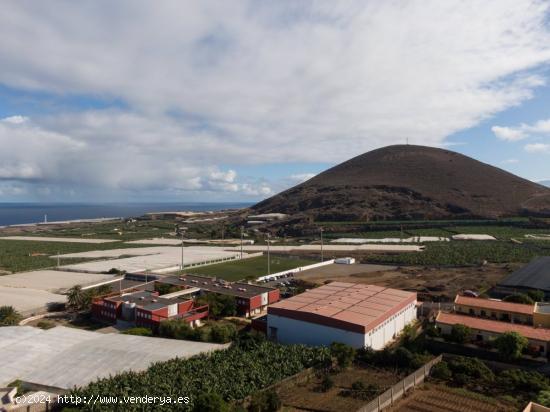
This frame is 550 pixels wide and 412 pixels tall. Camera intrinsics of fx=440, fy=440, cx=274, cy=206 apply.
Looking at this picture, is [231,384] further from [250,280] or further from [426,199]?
[426,199]

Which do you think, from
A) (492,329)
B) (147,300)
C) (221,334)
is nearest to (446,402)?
(492,329)

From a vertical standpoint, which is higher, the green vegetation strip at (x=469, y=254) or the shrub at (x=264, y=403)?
the green vegetation strip at (x=469, y=254)

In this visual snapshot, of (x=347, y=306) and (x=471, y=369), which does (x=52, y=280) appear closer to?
(x=347, y=306)

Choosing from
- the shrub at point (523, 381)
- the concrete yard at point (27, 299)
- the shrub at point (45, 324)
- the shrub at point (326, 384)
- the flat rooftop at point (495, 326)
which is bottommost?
the shrub at point (45, 324)

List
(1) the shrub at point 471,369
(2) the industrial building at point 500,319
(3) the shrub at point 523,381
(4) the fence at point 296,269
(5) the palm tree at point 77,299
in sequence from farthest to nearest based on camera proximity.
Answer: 1. (4) the fence at point 296,269
2. (5) the palm tree at point 77,299
3. (2) the industrial building at point 500,319
4. (1) the shrub at point 471,369
5. (3) the shrub at point 523,381

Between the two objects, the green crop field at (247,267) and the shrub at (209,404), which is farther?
the green crop field at (247,267)

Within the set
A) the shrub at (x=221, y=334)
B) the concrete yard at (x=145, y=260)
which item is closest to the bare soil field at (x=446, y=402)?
the shrub at (x=221, y=334)

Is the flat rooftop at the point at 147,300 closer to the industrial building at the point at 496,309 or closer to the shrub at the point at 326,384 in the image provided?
the shrub at the point at 326,384
